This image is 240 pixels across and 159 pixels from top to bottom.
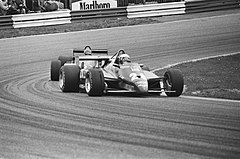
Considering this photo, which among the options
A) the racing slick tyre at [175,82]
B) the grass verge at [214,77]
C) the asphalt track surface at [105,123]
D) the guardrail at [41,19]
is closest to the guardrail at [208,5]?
the guardrail at [41,19]

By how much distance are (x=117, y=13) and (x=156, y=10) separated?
2.14 m

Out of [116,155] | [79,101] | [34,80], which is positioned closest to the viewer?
[116,155]

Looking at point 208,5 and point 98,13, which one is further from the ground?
point 208,5

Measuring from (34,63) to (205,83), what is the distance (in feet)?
24.1

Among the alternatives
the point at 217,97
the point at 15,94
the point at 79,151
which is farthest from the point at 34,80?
the point at 79,151

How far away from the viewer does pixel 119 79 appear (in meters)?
13.5

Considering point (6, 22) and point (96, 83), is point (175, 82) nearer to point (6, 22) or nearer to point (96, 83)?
point (96, 83)

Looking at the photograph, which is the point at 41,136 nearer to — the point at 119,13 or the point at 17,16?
the point at 17,16

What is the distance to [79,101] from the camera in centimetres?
1273

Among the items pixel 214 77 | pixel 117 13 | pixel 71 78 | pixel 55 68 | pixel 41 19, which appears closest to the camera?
pixel 71 78

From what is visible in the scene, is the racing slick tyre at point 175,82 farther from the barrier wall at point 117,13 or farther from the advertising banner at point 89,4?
the advertising banner at point 89,4

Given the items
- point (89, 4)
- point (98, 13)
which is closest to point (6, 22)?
point (98, 13)

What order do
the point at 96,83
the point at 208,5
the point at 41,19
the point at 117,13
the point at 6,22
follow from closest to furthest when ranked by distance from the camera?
the point at 96,83
the point at 6,22
the point at 41,19
the point at 117,13
the point at 208,5

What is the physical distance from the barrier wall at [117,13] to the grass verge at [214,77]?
35.8ft
